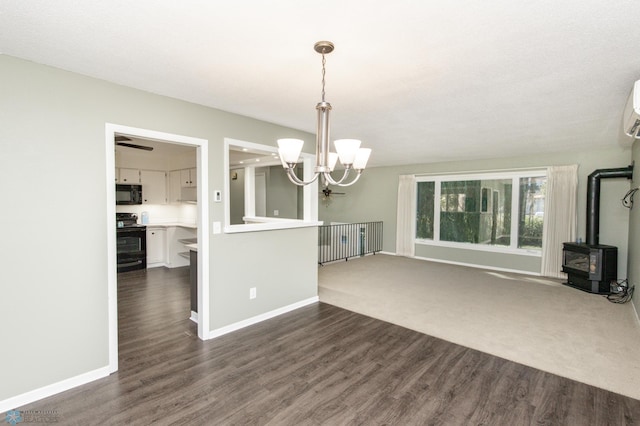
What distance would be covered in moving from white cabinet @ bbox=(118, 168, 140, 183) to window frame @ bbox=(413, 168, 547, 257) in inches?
255

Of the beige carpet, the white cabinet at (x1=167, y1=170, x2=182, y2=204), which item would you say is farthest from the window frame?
the white cabinet at (x1=167, y1=170, x2=182, y2=204)

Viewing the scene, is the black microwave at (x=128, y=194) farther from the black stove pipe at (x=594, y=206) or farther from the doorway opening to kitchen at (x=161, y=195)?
the black stove pipe at (x=594, y=206)

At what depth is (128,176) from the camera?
20.6ft

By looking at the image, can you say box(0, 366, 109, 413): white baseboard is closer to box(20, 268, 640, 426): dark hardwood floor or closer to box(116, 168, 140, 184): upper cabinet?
box(20, 268, 640, 426): dark hardwood floor

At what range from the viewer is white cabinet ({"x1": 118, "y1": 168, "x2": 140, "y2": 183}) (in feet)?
20.2

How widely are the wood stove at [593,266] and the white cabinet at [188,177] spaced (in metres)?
7.21

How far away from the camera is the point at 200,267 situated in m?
3.19

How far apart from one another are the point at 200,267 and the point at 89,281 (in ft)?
3.13

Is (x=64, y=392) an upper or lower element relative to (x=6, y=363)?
lower

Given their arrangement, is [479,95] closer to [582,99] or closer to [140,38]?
[582,99]

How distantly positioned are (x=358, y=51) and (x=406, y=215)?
619 cm

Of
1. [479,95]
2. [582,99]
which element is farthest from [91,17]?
[582,99]

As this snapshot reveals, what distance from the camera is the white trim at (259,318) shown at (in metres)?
3.28

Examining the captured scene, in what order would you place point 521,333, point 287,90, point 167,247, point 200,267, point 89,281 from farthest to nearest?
point 167,247 < point 521,333 < point 200,267 < point 287,90 < point 89,281
